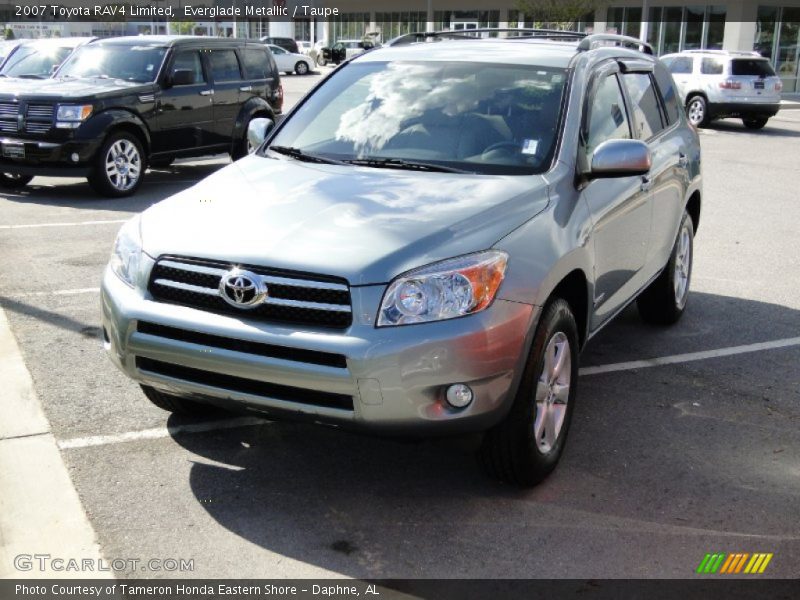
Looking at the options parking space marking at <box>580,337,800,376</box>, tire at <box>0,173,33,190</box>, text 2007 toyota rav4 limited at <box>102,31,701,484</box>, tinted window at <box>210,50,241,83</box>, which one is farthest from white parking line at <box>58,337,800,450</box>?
tire at <box>0,173,33,190</box>

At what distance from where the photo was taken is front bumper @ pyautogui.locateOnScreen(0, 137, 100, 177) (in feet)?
37.7

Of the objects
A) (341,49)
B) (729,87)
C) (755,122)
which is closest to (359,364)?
(729,87)

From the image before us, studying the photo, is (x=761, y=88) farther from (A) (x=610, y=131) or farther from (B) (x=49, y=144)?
(A) (x=610, y=131)

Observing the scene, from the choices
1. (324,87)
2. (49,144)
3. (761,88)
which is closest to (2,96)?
(49,144)

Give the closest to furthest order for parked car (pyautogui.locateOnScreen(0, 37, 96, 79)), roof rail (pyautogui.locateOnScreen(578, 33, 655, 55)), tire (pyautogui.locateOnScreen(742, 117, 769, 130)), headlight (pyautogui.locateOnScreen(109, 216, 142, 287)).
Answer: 1. headlight (pyautogui.locateOnScreen(109, 216, 142, 287))
2. roof rail (pyautogui.locateOnScreen(578, 33, 655, 55))
3. parked car (pyautogui.locateOnScreen(0, 37, 96, 79))
4. tire (pyautogui.locateOnScreen(742, 117, 769, 130))

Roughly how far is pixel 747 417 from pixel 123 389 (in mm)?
3325

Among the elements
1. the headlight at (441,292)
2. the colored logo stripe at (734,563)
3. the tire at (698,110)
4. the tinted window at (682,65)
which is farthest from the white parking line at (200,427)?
the tinted window at (682,65)

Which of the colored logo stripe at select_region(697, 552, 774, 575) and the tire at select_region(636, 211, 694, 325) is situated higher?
the tire at select_region(636, 211, 694, 325)

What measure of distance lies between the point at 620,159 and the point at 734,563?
1.84 m

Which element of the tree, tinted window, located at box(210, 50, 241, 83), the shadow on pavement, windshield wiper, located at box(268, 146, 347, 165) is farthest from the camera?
the tree

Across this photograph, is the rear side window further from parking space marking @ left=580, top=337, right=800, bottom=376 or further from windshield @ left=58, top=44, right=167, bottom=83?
parking space marking @ left=580, top=337, right=800, bottom=376

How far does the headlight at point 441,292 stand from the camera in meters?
3.65

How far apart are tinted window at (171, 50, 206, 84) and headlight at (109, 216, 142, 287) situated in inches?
347

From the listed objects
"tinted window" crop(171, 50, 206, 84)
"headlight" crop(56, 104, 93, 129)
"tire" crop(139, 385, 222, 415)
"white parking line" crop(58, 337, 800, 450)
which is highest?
"tinted window" crop(171, 50, 206, 84)
